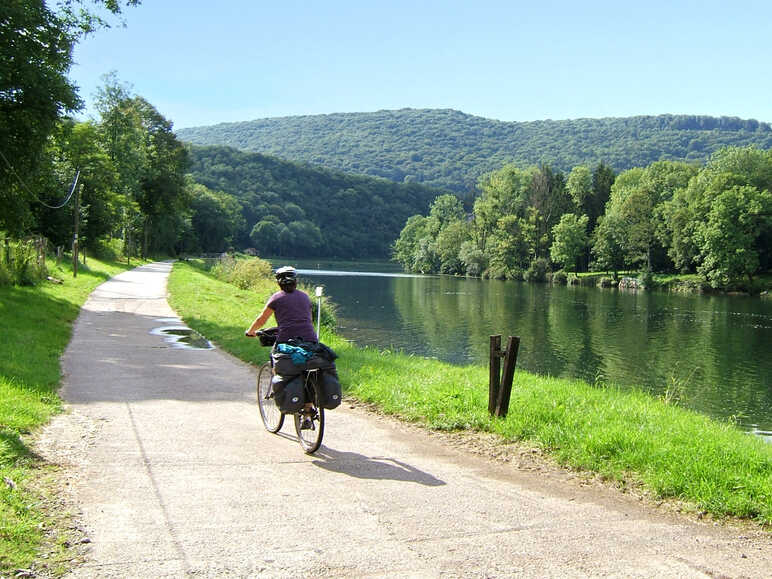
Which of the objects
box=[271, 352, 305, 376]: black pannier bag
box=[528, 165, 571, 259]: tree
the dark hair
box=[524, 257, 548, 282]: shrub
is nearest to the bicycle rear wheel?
box=[271, 352, 305, 376]: black pannier bag

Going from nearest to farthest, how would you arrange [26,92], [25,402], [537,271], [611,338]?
[25,402], [26,92], [611,338], [537,271]

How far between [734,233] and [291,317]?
72.9 meters

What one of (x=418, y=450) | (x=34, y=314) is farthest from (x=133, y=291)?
(x=418, y=450)

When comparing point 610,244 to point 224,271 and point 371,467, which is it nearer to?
point 224,271

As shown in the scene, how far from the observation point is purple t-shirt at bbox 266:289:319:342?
23.0ft

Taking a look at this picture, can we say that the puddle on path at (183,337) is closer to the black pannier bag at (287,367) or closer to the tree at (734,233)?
the black pannier bag at (287,367)

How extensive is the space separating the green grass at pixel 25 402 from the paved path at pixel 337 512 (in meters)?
0.29

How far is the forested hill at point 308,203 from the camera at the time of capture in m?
161

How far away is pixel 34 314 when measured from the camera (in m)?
16.3

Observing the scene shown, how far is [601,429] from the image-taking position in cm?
727

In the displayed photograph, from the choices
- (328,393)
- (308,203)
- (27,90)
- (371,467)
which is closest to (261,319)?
(328,393)

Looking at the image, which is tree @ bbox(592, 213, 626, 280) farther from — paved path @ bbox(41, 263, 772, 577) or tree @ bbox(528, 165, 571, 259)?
paved path @ bbox(41, 263, 772, 577)

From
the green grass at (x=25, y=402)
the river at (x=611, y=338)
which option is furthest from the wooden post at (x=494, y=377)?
the river at (x=611, y=338)

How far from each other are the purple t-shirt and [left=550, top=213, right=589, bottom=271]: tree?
8661cm
